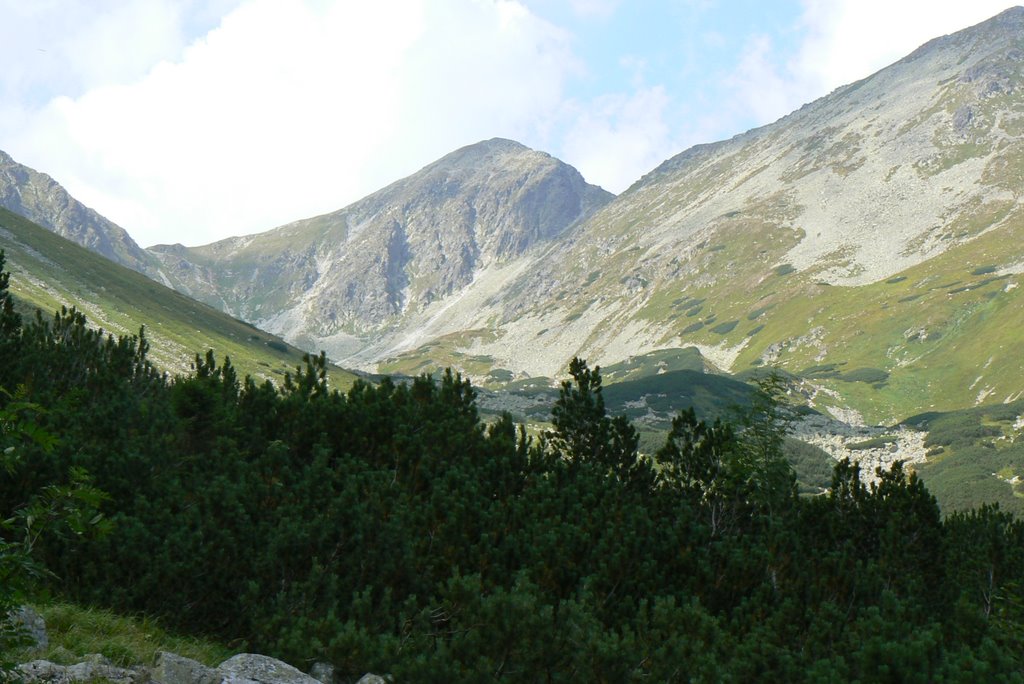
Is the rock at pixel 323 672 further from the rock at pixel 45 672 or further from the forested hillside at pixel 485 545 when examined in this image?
the rock at pixel 45 672

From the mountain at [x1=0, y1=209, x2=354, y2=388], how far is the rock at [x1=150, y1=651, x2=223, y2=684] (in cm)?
11074

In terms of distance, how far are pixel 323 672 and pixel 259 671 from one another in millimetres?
1509

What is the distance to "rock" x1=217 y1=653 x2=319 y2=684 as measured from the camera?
9664 mm

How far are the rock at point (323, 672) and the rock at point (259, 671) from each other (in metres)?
0.69

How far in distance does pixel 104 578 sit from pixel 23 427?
325 inches

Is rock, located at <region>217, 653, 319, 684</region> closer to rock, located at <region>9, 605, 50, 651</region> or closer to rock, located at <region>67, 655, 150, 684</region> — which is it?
rock, located at <region>67, 655, 150, 684</region>

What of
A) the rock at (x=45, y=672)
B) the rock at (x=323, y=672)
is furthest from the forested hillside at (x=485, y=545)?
the rock at (x=45, y=672)

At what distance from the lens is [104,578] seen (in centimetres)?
1233

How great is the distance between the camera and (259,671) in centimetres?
995

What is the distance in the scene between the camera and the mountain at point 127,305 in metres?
123

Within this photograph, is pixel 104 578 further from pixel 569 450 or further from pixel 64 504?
pixel 569 450

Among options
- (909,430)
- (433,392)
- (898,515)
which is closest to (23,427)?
(433,392)

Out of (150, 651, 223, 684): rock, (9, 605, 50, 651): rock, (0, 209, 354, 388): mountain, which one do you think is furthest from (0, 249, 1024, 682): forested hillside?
(0, 209, 354, 388): mountain

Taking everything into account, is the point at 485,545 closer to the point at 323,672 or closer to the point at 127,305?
the point at 323,672
